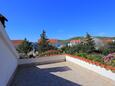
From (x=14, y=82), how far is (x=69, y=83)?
3.05 meters

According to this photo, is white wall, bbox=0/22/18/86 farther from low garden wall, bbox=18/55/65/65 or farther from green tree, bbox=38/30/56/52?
green tree, bbox=38/30/56/52

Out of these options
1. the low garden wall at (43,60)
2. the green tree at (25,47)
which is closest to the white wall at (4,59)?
the low garden wall at (43,60)

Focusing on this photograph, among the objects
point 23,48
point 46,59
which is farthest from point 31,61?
point 23,48

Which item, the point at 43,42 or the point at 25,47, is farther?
the point at 43,42

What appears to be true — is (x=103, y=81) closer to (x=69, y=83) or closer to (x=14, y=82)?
(x=69, y=83)

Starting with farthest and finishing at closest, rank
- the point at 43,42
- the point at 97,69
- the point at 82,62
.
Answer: the point at 43,42, the point at 82,62, the point at 97,69

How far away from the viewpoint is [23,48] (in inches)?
1480

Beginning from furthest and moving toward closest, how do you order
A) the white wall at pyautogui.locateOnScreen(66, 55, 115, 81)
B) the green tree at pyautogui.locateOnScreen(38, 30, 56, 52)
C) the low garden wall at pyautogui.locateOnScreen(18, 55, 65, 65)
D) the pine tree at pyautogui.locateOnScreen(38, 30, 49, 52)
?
the pine tree at pyautogui.locateOnScreen(38, 30, 49, 52) → the green tree at pyautogui.locateOnScreen(38, 30, 56, 52) → the low garden wall at pyautogui.locateOnScreen(18, 55, 65, 65) → the white wall at pyautogui.locateOnScreen(66, 55, 115, 81)

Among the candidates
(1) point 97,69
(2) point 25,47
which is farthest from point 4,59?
(2) point 25,47

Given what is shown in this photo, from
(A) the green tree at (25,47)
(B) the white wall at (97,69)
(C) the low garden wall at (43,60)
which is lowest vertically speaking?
(B) the white wall at (97,69)

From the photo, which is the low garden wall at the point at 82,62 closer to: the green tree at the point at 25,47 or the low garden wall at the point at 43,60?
the low garden wall at the point at 43,60

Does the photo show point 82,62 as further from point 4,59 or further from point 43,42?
point 43,42

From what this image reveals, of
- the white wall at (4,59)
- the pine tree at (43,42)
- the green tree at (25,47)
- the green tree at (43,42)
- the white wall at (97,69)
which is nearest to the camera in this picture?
the white wall at (4,59)

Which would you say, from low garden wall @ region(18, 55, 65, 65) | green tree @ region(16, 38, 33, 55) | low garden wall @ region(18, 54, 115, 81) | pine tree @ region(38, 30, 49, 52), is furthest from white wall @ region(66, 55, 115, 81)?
pine tree @ region(38, 30, 49, 52)
